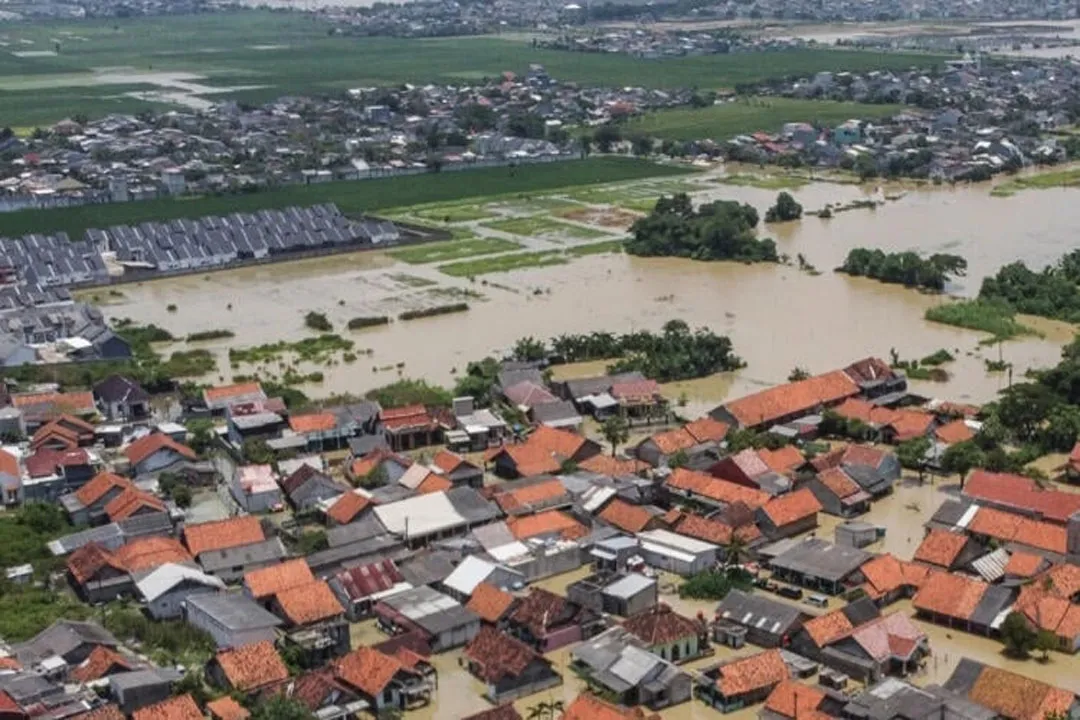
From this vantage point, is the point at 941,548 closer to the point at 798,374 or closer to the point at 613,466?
the point at 613,466

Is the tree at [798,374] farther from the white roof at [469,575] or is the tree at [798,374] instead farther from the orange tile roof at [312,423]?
the white roof at [469,575]

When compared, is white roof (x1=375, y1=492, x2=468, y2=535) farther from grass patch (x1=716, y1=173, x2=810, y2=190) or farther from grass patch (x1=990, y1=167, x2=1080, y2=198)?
grass patch (x1=990, y1=167, x2=1080, y2=198)

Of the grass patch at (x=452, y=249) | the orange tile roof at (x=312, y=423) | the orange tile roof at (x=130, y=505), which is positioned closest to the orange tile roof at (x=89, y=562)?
the orange tile roof at (x=130, y=505)

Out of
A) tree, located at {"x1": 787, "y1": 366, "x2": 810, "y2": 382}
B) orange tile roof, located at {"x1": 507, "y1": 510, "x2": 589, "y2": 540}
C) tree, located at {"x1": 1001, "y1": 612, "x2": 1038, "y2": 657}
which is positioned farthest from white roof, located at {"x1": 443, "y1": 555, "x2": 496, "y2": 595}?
tree, located at {"x1": 787, "y1": 366, "x2": 810, "y2": 382}

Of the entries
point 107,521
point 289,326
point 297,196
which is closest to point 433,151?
point 297,196

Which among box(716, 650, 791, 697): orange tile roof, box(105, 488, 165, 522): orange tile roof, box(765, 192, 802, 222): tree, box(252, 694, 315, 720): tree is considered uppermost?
box(252, 694, 315, 720): tree

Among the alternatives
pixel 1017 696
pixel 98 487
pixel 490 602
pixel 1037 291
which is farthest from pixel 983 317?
pixel 98 487
